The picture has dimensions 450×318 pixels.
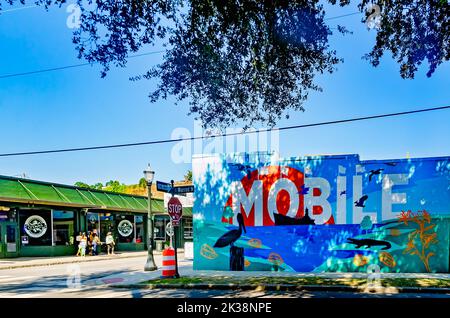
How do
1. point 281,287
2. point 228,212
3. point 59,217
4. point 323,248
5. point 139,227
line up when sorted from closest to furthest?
point 281,287 → point 323,248 → point 228,212 → point 59,217 → point 139,227

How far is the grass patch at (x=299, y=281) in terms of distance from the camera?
10586 millimetres

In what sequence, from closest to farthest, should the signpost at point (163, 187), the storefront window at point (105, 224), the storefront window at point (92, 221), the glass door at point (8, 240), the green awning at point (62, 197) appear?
the signpost at point (163, 187) → the green awning at point (62, 197) → the glass door at point (8, 240) → the storefront window at point (92, 221) → the storefront window at point (105, 224)

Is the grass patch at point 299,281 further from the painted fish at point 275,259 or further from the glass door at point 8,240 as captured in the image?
the glass door at point 8,240

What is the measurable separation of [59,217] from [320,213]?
19.8 metres

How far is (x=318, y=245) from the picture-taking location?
44.9 ft

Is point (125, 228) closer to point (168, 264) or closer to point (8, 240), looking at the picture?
point (8, 240)

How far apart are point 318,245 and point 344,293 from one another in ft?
12.6

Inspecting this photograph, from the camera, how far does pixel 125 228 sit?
33688 mm

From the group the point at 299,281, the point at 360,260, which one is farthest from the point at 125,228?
the point at 299,281

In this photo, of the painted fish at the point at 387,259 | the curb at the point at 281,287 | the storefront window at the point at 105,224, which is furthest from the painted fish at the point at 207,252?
the storefront window at the point at 105,224

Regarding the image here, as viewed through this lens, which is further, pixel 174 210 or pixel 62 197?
pixel 62 197
